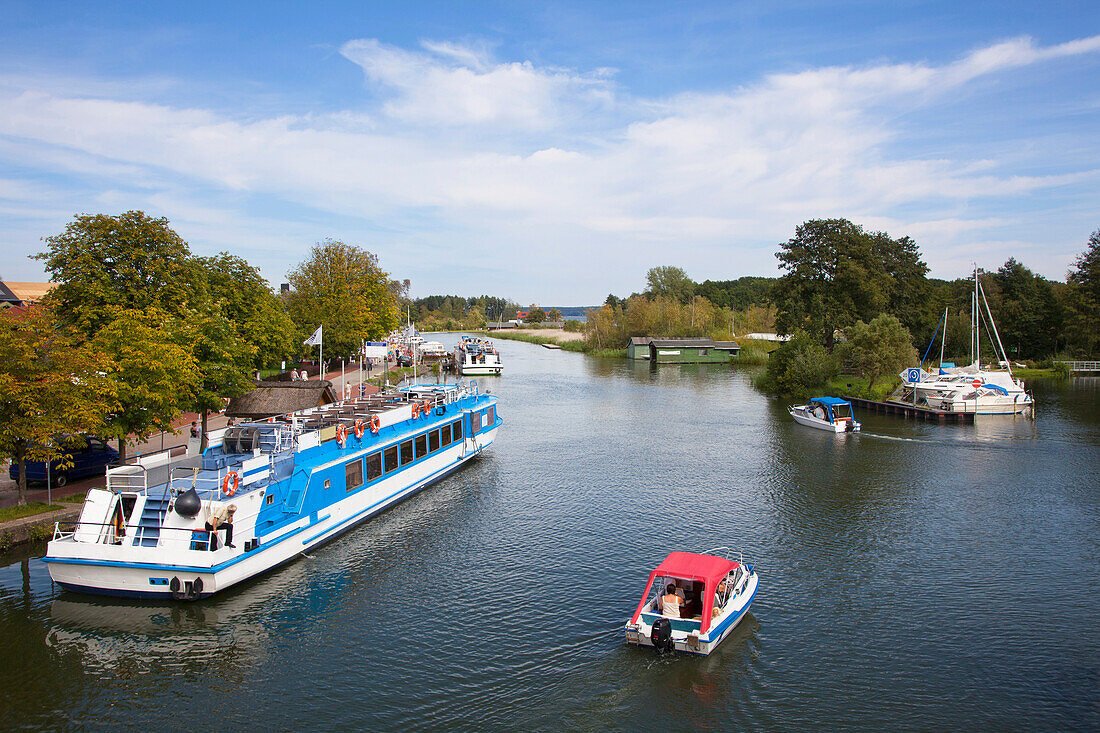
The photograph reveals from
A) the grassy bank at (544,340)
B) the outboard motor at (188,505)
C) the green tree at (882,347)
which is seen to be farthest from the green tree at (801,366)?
the outboard motor at (188,505)

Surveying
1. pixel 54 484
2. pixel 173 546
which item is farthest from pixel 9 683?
pixel 54 484

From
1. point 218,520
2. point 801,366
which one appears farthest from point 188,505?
point 801,366

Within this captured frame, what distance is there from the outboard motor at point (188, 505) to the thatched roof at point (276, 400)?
704 inches

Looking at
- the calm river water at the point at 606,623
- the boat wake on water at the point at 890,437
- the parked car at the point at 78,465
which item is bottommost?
the calm river water at the point at 606,623

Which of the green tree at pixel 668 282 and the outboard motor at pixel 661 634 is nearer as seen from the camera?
the outboard motor at pixel 661 634

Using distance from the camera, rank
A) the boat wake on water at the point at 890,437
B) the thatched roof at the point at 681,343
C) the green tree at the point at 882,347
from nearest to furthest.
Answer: the boat wake on water at the point at 890,437
the green tree at the point at 882,347
the thatched roof at the point at 681,343

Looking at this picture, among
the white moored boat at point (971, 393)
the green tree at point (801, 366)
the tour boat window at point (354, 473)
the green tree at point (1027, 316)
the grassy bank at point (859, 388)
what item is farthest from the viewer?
the green tree at point (1027, 316)

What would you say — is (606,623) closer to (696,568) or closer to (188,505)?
(696,568)

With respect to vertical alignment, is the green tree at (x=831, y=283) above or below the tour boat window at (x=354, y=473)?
above

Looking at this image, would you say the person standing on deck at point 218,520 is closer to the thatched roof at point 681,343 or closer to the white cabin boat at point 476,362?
the white cabin boat at point 476,362

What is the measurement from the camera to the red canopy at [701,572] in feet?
52.0

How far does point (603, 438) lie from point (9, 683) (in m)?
32.2

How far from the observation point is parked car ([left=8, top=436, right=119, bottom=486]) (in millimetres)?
24031

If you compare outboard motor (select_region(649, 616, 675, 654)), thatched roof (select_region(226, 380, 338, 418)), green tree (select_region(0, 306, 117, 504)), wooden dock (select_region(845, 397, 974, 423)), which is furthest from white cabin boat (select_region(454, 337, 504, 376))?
outboard motor (select_region(649, 616, 675, 654))
